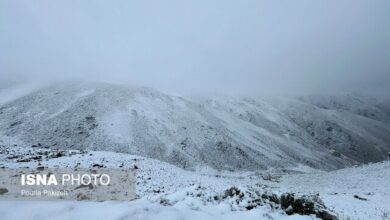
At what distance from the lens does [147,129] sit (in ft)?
272

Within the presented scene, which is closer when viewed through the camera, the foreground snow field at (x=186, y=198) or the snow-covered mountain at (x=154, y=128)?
the foreground snow field at (x=186, y=198)

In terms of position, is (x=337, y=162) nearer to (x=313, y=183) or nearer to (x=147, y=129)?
(x=147, y=129)

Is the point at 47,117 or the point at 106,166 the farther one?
the point at 47,117

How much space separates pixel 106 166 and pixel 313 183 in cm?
2350

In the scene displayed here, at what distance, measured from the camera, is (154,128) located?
8494 centimetres

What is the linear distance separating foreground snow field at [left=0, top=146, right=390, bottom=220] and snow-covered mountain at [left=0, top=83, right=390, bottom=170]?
31721 millimetres

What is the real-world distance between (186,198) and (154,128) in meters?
71.5

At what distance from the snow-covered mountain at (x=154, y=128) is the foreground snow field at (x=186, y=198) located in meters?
31.7

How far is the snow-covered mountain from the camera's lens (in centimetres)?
7431

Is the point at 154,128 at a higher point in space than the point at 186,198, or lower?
lower

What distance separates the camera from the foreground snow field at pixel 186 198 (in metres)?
10.3

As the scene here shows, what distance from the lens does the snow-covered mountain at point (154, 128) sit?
244 feet

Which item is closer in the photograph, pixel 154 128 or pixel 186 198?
pixel 186 198

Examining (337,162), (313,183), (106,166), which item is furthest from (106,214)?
(337,162)
